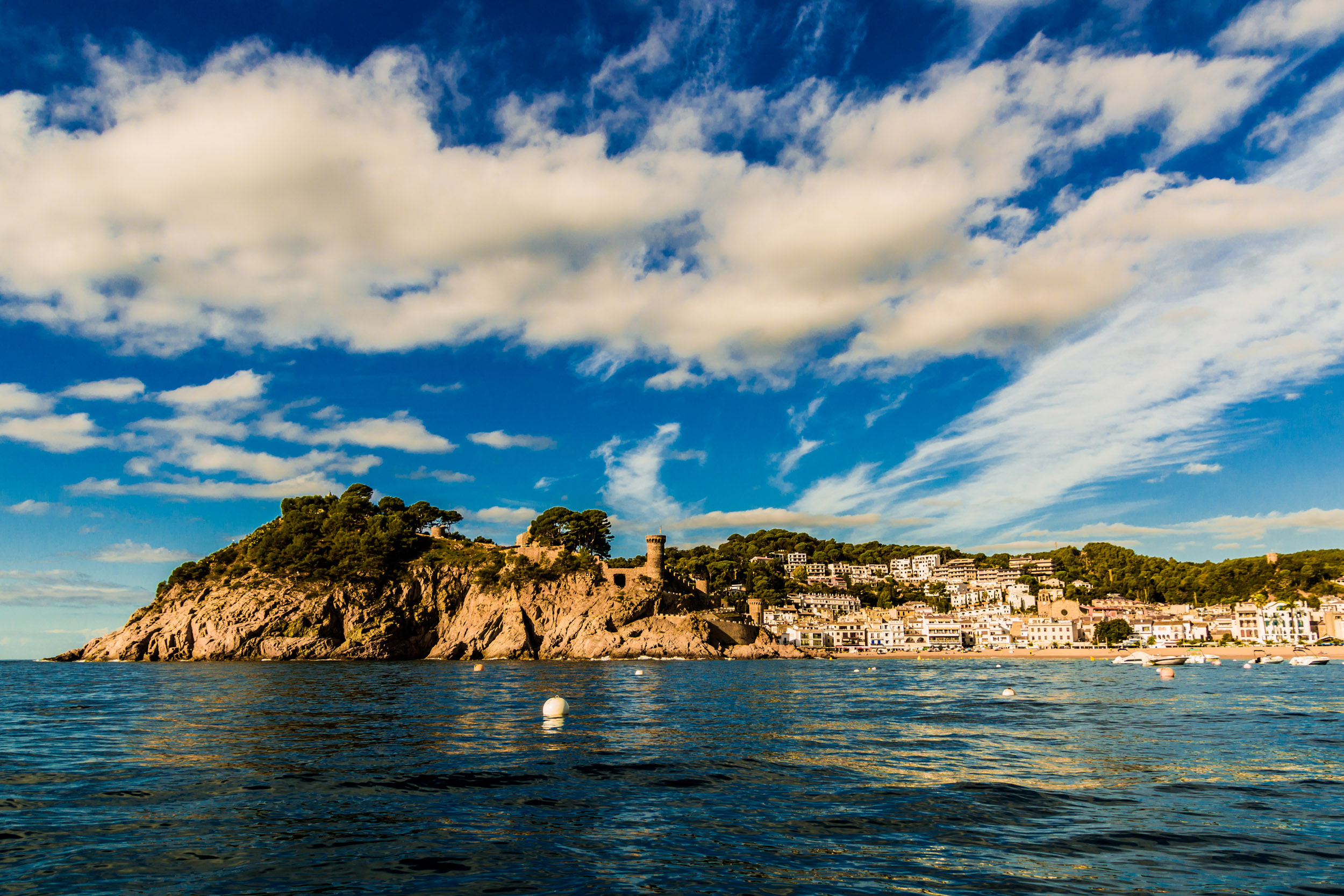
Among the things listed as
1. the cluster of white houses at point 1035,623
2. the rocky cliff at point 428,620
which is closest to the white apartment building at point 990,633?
the cluster of white houses at point 1035,623

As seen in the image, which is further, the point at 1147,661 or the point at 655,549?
the point at 655,549

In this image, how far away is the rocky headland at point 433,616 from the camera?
97438mm

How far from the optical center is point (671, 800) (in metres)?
13.6

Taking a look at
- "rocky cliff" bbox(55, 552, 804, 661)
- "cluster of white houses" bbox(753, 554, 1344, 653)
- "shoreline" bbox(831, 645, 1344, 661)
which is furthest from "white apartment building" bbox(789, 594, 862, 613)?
"rocky cliff" bbox(55, 552, 804, 661)

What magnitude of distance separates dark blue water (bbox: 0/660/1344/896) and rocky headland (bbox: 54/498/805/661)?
71.0 meters

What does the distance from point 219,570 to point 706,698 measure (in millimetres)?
96718

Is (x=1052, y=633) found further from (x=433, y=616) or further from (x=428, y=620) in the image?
(x=428, y=620)

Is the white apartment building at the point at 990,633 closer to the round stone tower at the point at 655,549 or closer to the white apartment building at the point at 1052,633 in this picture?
the white apartment building at the point at 1052,633

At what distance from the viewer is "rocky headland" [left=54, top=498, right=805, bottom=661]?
97.4 metres

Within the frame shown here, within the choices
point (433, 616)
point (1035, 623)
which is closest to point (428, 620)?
point (433, 616)

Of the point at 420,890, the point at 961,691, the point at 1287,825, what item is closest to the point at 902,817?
the point at 1287,825

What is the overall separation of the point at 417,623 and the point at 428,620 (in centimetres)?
163

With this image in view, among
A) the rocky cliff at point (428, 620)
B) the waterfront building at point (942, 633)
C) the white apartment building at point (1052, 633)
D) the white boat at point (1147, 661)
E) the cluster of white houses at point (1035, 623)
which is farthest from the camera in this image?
the waterfront building at point (942, 633)

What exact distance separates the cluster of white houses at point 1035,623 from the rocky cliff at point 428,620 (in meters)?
38.7
